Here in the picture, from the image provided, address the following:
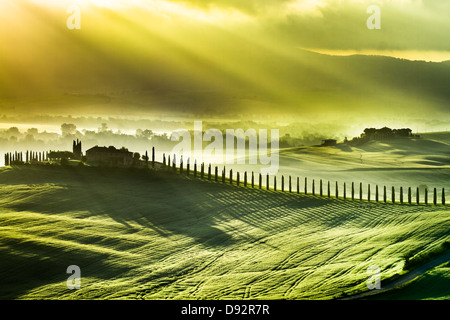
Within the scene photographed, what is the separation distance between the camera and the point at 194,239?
1827 inches

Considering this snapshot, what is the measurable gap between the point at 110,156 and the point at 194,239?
139 feet

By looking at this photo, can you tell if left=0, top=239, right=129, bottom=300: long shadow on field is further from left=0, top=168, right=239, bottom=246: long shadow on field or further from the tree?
the tree

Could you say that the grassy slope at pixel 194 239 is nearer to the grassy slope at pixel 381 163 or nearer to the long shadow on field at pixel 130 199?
the long shadow on field at pixel 130 199

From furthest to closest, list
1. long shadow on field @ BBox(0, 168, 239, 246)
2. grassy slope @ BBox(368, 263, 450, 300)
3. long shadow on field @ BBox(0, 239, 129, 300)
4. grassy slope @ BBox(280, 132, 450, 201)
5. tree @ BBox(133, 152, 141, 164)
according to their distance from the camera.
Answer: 1. grassy slope @ BBox(280, 132, 450, 201)
2. tree @ BBox(133, 152, 141, 164)
3. long shadow on field @ BBox(0, 168, 239, 246)
4. long shadow on field @ BBox(0, 239, 129, 300)
5. grassy slope @ BBox(368, 263, 450, 300)

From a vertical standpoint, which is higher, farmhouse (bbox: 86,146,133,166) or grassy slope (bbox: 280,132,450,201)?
farmhouse (bbox: 86,146,133,166)

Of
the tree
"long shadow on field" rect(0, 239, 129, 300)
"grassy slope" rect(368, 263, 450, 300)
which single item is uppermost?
the tree

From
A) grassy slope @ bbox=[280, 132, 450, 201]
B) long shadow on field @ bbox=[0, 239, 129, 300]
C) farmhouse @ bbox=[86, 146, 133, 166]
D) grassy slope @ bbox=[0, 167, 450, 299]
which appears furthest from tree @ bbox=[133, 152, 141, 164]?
long shadow on field @ bbox=[0, 239, 129, 300]

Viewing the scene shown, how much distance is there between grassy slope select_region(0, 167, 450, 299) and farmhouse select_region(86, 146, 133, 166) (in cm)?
1169

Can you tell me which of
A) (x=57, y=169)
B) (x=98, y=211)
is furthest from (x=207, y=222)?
(x=57, y=169)

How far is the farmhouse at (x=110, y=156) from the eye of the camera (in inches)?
3295

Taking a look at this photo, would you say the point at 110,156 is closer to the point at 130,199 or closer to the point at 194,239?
the point at 130,199

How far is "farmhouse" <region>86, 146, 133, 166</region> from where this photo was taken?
83.7m

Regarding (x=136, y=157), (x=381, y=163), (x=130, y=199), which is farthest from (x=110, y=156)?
(x=381, y=163)
